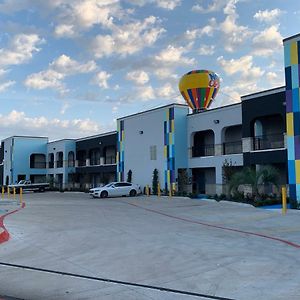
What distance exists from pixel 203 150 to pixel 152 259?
30.4 m

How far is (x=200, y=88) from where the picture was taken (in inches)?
1693

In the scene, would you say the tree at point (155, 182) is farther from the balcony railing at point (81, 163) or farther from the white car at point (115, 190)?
the balcony railing at point (81, 163)

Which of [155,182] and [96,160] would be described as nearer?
[155,182]

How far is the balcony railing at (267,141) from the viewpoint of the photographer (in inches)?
1231

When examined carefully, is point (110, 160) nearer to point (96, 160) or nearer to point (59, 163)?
point (96, 160)

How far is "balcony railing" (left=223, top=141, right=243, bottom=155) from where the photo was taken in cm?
3576

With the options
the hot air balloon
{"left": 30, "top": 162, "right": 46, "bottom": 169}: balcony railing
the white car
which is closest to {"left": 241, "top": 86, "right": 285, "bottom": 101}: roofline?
the hot air balloon

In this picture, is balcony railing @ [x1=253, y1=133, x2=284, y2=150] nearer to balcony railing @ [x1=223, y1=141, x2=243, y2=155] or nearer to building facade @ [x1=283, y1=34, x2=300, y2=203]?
balcony railing @ [x1=223, y1=141, x2=243, y2=155]

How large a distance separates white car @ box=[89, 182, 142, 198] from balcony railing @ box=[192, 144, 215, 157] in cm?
615

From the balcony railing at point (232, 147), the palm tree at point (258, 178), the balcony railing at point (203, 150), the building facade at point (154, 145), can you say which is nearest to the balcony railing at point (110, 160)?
the building facade at point (154, 145)

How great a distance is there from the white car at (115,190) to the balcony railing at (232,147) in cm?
882

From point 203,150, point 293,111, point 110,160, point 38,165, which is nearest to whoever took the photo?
point 293,111

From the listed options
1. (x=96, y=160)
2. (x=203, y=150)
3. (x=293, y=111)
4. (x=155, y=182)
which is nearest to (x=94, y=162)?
(x=96, y=160)

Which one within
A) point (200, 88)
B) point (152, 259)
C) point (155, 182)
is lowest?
point (152, 259)
